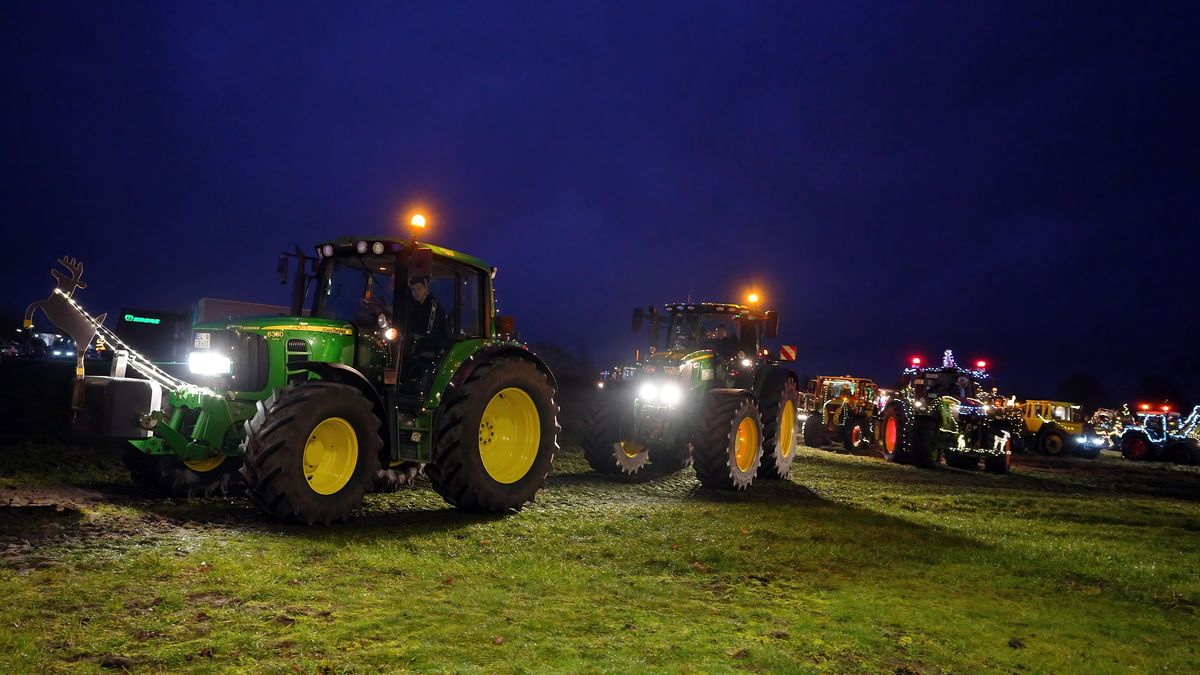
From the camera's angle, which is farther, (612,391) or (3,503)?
(612,391)

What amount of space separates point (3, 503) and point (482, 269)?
481 cm

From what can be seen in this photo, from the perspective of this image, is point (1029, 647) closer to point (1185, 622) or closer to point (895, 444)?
point (1185, 622)

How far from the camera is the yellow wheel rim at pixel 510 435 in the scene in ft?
27.4

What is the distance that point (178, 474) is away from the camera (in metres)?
7.72

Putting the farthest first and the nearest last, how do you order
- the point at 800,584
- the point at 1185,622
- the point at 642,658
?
the point at 800,584 → the point at 1185,622 → the point at 642,658

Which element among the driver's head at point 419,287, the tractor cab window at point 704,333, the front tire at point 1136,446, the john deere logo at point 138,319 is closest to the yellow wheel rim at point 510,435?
the driver's head at point 419,287

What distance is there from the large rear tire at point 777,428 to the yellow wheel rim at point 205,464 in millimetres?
7519

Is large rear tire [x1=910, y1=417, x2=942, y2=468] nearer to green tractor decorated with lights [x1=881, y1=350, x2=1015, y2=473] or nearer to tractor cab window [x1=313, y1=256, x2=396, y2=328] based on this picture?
green tractor decorated with lights [x1=881, y1=350, x2=1015, y2=473]

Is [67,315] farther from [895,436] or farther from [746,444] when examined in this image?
[895,436]

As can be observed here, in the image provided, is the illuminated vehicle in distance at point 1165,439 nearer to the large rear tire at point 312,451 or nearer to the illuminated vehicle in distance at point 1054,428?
the illuminated vehicle in distance at point 1054,428

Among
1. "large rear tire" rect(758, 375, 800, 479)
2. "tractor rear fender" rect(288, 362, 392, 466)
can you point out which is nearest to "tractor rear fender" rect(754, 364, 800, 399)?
"large rear tire" rect(758, 375, 800, 479)

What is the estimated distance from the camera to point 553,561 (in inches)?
245

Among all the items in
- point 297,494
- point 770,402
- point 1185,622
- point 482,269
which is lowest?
point 1185,622

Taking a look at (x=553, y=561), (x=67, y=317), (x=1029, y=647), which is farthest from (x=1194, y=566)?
(x=67, y=317)
